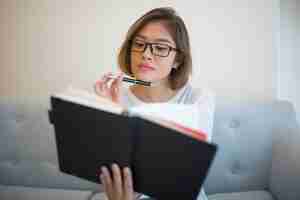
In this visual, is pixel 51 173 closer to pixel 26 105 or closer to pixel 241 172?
pixel 26 105

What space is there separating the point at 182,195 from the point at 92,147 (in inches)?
9.8

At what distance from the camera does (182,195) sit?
67 centimetres

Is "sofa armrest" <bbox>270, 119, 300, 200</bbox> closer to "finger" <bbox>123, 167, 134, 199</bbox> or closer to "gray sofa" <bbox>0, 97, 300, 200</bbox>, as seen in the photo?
"gray sofa" <bbox>0, 97, 300, 200</bbox>

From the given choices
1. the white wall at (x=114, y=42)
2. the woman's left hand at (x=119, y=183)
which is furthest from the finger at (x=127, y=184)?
the white wall at (x=114, y=42)

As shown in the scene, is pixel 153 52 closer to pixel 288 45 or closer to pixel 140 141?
pixel 140 141

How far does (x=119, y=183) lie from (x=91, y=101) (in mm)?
205

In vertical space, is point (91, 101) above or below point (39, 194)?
above

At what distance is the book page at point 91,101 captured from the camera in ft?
2.15

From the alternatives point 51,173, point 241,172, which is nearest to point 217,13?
point 241,172

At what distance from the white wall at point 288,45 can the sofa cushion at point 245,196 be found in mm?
Answer: 502

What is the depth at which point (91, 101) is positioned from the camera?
68 cm

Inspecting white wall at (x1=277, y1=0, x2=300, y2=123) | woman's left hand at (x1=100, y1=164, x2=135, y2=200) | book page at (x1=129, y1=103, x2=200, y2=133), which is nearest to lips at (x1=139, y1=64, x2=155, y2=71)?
book page at (x1=129, y1=103, x2=200, y2=133)

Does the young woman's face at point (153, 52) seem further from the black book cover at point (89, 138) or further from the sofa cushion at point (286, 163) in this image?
the sofa cushion at point (286, 163)

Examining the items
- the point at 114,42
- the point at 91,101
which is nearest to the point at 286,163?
the point at 91,101
